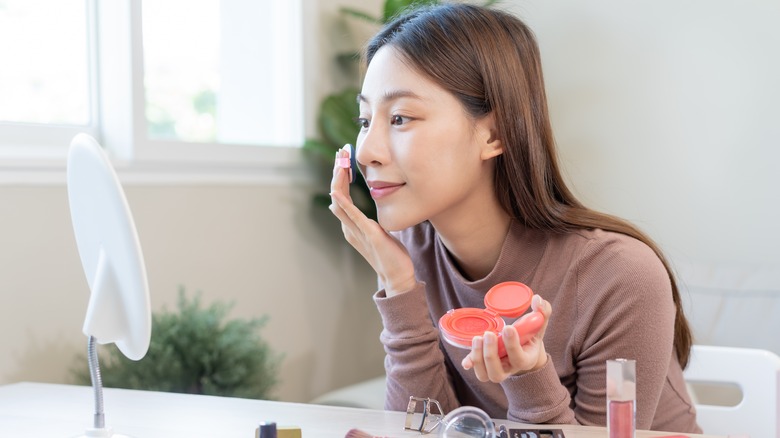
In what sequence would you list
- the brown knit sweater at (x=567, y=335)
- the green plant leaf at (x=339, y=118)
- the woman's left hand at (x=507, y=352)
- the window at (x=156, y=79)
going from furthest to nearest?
the green plant leaf at (x=339, y=118)
the window at (x=156, y=79)
the brown knit sweater at (x=567, y=335)
the woman's left hand at (x=507, y=352)

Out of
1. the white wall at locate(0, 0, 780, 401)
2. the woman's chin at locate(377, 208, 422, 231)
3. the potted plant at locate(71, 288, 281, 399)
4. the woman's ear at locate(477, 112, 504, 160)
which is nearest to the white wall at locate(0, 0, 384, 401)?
the white wall at locate(0, 0, 780, 401)

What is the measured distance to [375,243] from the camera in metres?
1.39

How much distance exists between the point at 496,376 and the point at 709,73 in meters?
2.45

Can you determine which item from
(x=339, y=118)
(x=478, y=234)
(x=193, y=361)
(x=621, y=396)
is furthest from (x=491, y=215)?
(x=339, y=118)

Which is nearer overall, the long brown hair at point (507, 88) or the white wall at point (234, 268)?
the long brown hair at point (507, 88)

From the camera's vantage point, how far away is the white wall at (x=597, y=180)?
2.57 metres

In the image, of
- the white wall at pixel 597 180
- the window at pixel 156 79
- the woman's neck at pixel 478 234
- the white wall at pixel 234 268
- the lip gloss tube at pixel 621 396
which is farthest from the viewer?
the white wall at pixel 597 180

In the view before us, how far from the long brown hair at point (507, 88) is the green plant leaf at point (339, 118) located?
1504mm

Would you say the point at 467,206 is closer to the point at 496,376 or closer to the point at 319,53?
the point at 496,376

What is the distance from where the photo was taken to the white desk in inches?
42.6

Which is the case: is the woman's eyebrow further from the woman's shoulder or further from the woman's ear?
the woman's shoulder

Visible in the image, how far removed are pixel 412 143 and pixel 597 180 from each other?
2.19 metres

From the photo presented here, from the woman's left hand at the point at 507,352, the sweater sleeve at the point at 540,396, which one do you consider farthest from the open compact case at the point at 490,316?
the sweater sleeve at the point at 540,396

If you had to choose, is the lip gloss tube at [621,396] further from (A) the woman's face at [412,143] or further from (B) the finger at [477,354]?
(A) the woman's face at [412,143]
